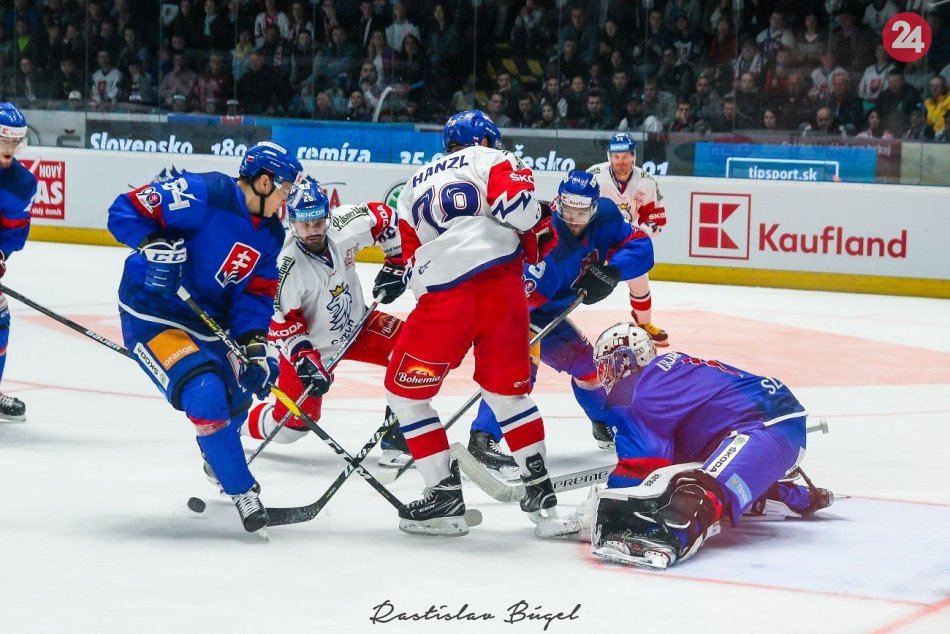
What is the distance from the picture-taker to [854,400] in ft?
20.9

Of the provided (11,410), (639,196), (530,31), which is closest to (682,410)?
(11,410)

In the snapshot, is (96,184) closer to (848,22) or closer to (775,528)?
(848,22)

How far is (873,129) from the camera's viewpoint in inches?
399

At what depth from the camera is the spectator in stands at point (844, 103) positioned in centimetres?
1024

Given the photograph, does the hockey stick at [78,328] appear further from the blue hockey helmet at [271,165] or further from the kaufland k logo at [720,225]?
the kaufland k logo at [720,225]

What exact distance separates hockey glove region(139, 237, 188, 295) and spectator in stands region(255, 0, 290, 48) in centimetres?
914

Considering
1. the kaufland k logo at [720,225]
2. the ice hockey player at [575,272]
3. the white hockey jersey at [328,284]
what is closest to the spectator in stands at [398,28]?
the kaufland k logo at [720,225]

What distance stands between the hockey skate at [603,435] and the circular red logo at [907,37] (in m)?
5.78

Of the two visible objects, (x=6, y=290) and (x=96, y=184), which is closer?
(x=6, y=290)

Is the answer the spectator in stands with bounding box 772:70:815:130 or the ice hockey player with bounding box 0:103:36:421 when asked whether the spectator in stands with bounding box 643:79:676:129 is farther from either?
the ice hockey player with bounding box 0:103:36:421

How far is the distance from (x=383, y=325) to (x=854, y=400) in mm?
2294

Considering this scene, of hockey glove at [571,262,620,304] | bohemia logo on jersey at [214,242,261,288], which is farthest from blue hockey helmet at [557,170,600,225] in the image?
bohemia logo on jersey at [214,242,261,288]

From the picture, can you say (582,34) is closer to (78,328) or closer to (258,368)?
(78,328)

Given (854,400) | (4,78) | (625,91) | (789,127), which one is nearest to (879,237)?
(789,127)
